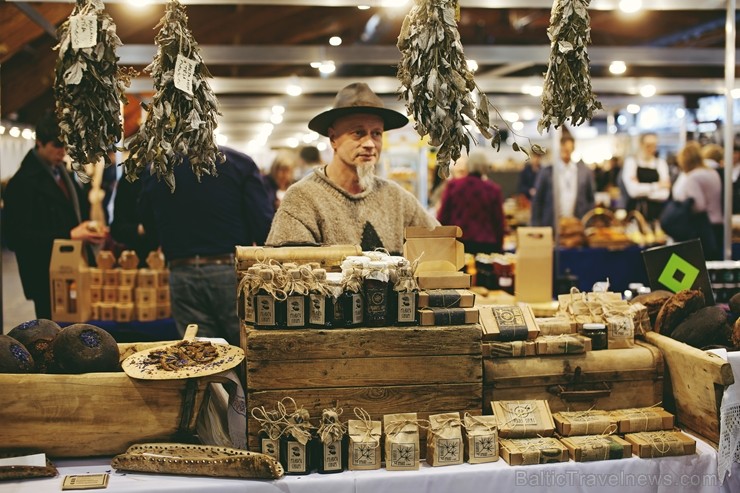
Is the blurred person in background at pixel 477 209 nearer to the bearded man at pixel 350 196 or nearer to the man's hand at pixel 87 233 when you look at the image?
the man's hand at pixel 87 233

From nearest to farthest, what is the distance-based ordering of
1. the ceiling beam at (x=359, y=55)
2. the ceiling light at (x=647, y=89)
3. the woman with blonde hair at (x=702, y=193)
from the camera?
the ceiling beam at (x=359, y=55) < the woman with blonde hair at (x=702, y=193) < the ceiling light at (x=647, y=89)


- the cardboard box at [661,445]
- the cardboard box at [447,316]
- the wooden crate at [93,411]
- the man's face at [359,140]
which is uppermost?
the man's face at [359,140]

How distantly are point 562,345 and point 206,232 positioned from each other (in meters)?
2.28

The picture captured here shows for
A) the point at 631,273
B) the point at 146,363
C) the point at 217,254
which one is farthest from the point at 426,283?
the point at 631,273

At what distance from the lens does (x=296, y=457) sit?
225cm

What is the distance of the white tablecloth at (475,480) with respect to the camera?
217 cm

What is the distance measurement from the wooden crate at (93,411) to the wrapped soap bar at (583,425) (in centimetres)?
110

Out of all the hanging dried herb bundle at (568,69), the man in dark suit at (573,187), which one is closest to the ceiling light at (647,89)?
the man in dark suit at (573,187)

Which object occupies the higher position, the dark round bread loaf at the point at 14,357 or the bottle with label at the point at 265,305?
the bottle with label at the point at 265,305

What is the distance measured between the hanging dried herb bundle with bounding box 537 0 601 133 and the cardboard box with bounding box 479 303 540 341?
2.06ft

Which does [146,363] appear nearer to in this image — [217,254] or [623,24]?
[217,254]

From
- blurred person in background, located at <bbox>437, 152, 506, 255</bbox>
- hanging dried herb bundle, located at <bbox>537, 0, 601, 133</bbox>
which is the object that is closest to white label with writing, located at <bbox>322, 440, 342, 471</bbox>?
hanging dried herb bundle, located at <bbox>537, 0, 601, 133</bbox>

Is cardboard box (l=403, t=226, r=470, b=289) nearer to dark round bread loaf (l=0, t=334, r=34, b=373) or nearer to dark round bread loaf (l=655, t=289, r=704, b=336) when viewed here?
dark round bread loaf (l=655, t=289, r=704, b=336)

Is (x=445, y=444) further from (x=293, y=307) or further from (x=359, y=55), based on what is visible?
(x=359, y=55)
